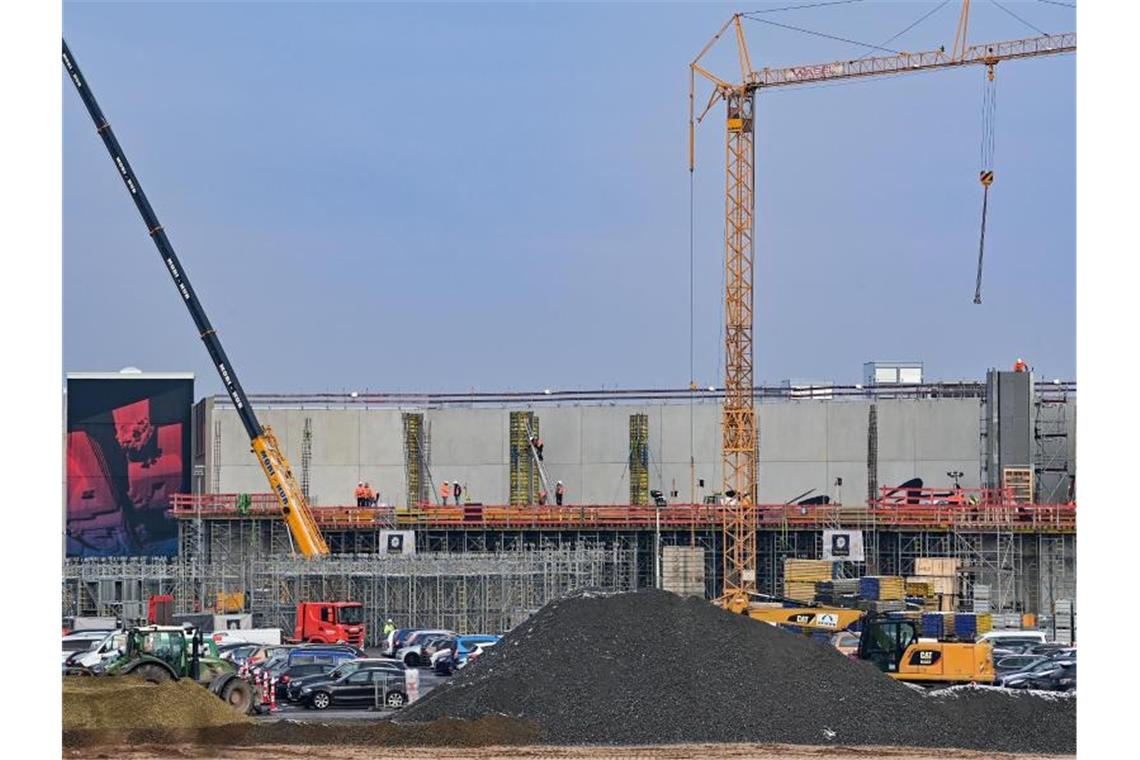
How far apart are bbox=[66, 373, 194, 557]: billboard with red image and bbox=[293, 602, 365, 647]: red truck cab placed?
1212 inches

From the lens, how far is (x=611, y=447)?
86.3 metres

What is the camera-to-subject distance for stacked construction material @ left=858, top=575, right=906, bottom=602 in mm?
62688

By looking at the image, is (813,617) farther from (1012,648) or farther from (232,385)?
(232,385)

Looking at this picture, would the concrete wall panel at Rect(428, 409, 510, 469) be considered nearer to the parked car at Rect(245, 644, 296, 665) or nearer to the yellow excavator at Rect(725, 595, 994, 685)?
the parked car at Rect(245, 644, 296, 665)

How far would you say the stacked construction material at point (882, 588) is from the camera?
206ft

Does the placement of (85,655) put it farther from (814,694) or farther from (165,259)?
(165,259)

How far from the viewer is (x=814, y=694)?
35219 mm

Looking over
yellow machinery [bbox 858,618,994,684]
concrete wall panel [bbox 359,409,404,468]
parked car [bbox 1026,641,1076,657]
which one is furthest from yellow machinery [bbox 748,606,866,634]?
concrete wall panel [bbox 359,409,404,468]

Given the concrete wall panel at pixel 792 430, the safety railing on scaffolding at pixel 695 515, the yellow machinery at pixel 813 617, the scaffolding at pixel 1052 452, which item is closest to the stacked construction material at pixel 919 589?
the safety railing on scaffolding at pixel 695 515

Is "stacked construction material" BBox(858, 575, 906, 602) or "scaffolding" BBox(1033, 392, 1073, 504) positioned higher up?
"scaffolding" BBox(1033, 392, 1073, 504)

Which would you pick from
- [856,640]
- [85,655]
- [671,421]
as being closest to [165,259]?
[671,421]

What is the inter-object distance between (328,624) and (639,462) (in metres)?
27.0
